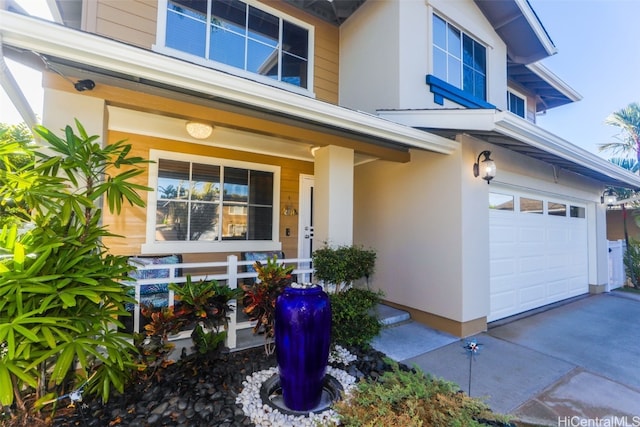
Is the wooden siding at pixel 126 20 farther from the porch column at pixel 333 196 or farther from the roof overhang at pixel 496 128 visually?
the roof overhang at pixel 496 128

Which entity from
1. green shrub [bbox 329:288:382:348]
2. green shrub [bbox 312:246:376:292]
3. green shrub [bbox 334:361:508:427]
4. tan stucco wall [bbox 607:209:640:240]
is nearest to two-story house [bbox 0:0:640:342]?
green shrub [bbox 312:246:376:292]

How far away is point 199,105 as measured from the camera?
3.27m

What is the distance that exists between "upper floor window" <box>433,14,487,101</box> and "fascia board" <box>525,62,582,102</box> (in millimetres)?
2488

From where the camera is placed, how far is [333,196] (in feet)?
15.0

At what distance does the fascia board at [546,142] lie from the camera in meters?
4.16

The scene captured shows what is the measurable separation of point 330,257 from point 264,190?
2.72m

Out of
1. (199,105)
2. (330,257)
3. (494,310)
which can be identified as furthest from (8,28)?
(494,310)

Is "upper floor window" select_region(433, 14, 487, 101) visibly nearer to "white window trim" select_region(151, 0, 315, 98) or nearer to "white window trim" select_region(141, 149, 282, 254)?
"white window trim" select_region(151, 0, 315, 98)

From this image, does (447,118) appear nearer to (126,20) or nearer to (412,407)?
(412,407)

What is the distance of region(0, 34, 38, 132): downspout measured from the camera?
2.40 metres

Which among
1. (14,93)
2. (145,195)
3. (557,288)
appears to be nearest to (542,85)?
(557,288)

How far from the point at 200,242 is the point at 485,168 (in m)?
5.12

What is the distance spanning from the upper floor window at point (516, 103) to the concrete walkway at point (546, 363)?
6.15m

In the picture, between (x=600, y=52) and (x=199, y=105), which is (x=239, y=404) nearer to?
(x=199, y=105)
